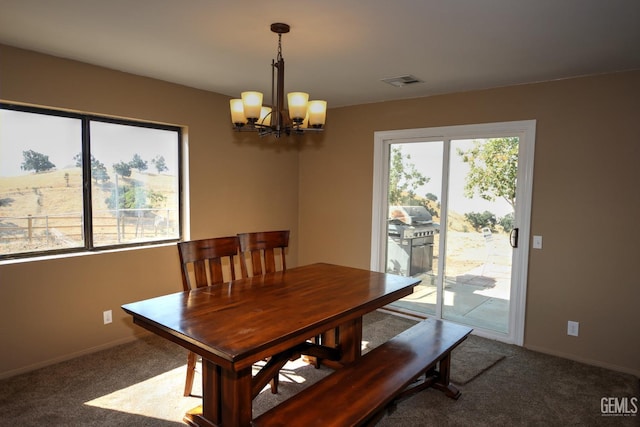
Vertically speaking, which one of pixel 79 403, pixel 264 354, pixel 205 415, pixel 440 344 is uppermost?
pixel 264 354

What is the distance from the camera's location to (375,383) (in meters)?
2.17

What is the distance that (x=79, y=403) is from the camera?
8.46 ft

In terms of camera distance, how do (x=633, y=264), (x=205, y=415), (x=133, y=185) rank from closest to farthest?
(x=205, y=415), (x=633, y=264), (x=133, y=185)

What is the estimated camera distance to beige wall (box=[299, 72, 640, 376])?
3.12 meters

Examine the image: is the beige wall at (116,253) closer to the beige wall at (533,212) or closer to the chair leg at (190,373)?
the beige wall at (533,212)

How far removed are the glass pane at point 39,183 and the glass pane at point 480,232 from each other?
3.54 metres

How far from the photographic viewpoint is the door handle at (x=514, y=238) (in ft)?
12.1

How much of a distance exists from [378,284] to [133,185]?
2.47 metres

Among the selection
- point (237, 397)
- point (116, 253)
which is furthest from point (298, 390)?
Result: point (116, 253)

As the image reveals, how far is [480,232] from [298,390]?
7.77ft

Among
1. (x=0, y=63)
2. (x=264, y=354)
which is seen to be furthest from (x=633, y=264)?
(x=0, y=63)

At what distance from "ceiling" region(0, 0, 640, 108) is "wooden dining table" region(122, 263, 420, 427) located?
5.41 ft

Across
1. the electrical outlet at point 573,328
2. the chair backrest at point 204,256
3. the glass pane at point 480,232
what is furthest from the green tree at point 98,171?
the electrical outlet at point 573,328

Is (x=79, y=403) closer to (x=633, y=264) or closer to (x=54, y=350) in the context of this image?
(x=54, y=350)
